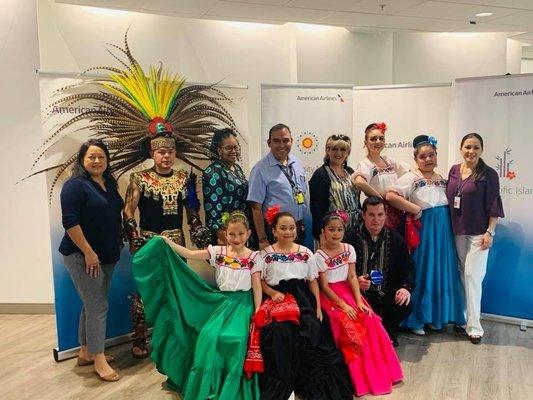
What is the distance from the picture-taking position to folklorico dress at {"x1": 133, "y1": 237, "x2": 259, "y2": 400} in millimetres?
2744

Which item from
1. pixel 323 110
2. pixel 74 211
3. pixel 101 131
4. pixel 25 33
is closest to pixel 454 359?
pixel 323 110

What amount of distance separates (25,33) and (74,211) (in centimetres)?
223

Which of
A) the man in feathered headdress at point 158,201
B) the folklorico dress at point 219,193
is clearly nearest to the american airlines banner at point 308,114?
the folklorico dress at point 219,193

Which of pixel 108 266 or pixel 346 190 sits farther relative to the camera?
pixel 346 190

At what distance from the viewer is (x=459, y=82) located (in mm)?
4012

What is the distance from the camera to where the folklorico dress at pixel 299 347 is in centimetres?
272

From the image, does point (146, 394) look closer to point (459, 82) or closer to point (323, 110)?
point (323, 110)

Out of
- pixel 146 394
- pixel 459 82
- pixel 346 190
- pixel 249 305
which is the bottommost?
pixel 146 394

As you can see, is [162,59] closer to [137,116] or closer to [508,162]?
[137,116]

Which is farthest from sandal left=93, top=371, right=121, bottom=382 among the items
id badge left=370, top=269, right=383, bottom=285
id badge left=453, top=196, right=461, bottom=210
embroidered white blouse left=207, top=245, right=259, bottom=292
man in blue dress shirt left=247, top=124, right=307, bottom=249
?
A: id badge left=453, top=196, right=461, bottom=210

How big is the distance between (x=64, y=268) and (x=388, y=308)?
7.49 feet

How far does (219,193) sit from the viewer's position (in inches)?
135

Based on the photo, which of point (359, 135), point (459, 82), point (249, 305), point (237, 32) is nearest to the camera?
point (249, 305)

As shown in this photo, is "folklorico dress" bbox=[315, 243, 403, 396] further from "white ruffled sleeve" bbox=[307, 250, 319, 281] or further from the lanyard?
the lanyard
